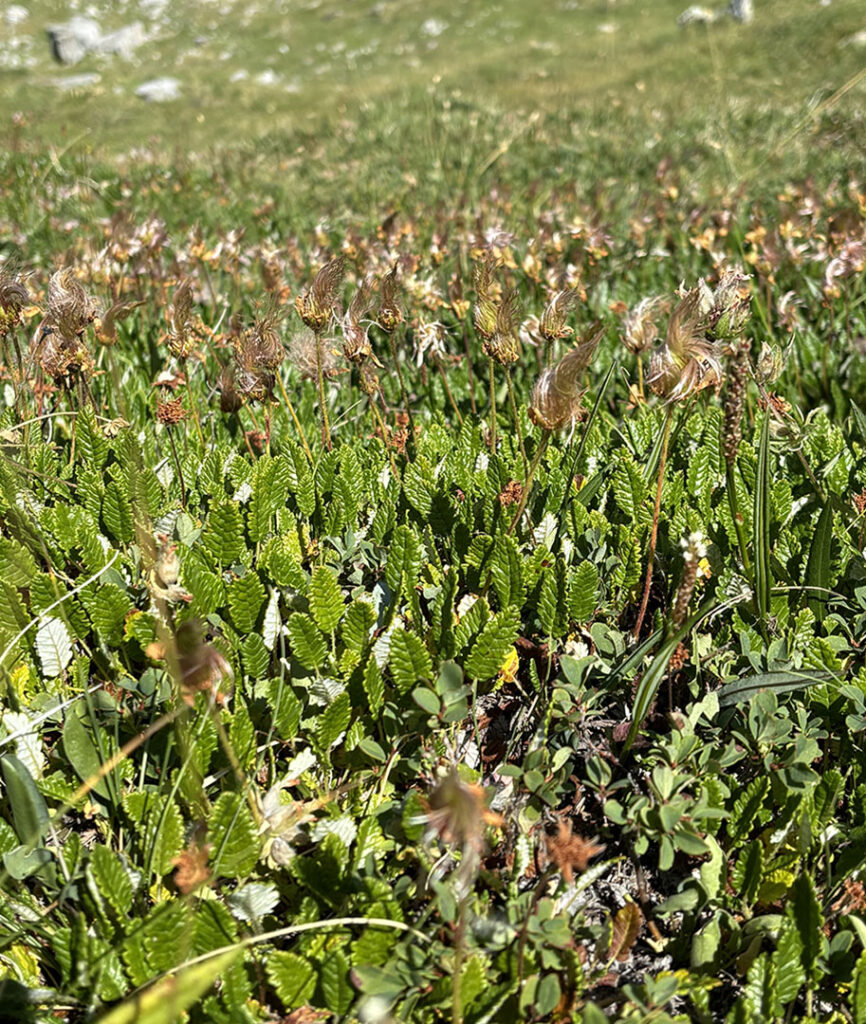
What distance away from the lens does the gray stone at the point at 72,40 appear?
171ft

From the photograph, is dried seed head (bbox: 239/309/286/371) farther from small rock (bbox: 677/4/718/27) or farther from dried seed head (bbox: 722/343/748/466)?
small rock (bbox: 677/4/718/27)

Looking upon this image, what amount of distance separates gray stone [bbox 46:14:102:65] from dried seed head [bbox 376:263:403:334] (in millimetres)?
59700

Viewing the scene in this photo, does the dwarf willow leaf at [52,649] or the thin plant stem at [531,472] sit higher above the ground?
the thin plant stem at [531,472]

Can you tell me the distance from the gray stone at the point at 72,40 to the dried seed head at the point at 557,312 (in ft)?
197

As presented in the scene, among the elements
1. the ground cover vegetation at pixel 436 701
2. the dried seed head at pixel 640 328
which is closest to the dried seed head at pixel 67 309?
the ground cover vegetation at pixel 436 701

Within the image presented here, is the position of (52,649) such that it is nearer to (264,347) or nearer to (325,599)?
(325,599)

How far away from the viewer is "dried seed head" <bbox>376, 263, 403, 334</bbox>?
7.17ft

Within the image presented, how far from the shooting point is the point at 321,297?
207cm

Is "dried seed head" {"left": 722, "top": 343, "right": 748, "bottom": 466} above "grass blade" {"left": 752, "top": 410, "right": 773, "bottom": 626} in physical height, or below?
above

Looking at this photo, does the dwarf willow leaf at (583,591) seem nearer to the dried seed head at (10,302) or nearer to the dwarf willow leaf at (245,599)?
the dwarf willow leaf at (245,599)

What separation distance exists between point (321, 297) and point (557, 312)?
58cm

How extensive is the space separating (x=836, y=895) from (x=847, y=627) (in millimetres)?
591

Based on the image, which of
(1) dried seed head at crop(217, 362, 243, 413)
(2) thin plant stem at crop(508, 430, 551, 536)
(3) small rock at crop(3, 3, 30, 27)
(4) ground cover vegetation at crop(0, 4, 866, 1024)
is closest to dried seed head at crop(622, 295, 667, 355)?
(4) ground cover vegetation at crop(0, 4, 866, 1024)

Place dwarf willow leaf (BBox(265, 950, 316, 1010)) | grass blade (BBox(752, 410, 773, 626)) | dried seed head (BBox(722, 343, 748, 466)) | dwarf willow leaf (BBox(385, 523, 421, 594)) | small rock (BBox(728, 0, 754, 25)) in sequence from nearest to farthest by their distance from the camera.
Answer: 1. dwarf willow leaf (BBox(265, 950, 316, 1010))
2. dried seed head (BBox(722, 343, 748, 466))
3. grass blade (BBox(752, 410, 773, 626))
4. dwarf willow leaf (BBox(385, 523, 421, 594))
5. small rock (BBox(728, 0, 754, 25))
